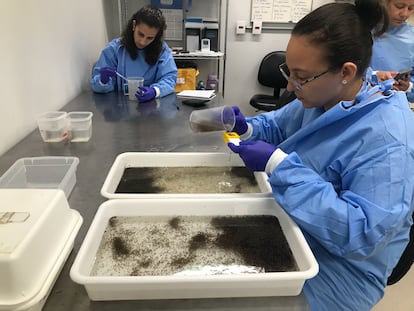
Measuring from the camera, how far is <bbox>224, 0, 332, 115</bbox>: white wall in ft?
12.0

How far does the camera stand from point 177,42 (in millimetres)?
3738

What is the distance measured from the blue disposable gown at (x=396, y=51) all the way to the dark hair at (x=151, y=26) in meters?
1.39

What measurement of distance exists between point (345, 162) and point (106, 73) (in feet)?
6.10

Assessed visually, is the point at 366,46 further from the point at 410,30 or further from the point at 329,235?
the point at 410,30

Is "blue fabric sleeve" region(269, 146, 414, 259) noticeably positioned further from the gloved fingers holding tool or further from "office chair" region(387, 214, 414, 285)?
"office chair" region(387, 214, 414, 285)

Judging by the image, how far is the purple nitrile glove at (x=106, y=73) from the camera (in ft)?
7.50

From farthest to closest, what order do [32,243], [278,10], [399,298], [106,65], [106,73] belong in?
[278,10] → [106,65] → [106,73] → [399,298] → [32,243]

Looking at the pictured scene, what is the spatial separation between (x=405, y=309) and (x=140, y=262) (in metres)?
1.75

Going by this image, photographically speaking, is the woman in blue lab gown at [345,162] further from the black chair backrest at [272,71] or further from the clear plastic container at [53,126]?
the black chair backrest at [272,71]

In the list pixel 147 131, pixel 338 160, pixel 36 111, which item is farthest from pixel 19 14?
pixel 338 160

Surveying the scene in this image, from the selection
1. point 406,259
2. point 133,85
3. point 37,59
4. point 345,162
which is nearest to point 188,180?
point 345,162


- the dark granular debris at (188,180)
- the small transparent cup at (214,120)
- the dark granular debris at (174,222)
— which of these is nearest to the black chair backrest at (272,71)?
the small transparent cup at (214,120)

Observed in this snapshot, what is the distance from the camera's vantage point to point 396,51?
2.04m

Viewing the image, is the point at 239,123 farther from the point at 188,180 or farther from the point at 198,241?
the point at 198,241
